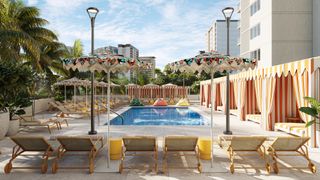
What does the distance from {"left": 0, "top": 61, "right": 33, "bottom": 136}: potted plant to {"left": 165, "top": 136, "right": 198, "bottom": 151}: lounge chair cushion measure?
6.65 meters

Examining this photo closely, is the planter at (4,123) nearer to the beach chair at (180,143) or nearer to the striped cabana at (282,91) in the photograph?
the beach chair at (180,143)

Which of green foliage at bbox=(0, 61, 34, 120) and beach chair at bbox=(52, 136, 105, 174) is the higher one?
green foliage at bbox=(0, 61, 34, 120)

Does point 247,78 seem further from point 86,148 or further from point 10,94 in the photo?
point 10,94

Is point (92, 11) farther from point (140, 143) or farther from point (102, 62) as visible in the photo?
point (140, 143)

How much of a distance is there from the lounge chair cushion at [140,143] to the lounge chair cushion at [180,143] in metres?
→ 0.33

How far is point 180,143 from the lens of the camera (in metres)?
5.71

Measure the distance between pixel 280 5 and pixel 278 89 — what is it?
13331 mm

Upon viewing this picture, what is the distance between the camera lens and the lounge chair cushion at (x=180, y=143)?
18.5 feet

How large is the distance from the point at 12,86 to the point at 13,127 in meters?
1.62

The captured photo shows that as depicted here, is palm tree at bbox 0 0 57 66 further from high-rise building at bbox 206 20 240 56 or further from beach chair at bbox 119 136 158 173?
high-rise building at bbox 206 20 240 56

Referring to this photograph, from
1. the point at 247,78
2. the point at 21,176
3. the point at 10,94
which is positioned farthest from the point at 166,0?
the point at 21,176

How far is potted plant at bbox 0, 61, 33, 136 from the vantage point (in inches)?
365

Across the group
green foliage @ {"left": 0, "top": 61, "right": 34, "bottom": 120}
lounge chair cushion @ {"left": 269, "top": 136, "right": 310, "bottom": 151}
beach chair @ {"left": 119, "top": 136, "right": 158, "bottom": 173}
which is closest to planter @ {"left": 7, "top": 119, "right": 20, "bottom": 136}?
green foliage @ {"left": 0, "top": 61, "right": 34, "bottom": 120}

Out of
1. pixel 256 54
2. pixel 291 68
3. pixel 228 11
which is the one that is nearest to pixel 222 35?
pixel 256 54
